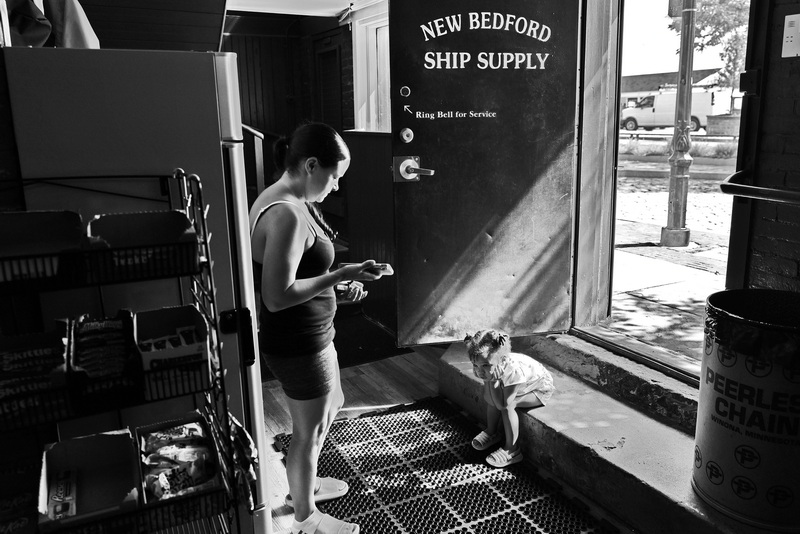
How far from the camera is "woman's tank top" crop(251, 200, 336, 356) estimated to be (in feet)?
6.85

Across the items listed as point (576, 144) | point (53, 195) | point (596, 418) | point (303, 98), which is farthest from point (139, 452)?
point (303, 98)

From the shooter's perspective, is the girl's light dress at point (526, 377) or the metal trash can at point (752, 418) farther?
the girl's light dress at point (526, 377)

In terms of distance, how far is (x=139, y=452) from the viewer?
1.34m

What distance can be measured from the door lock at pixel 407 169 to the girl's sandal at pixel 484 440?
1.38 meters

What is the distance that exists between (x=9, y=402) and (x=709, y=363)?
207 centimetres

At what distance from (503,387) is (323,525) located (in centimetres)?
102

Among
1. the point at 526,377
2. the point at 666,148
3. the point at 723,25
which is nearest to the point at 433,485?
the point at 526,377

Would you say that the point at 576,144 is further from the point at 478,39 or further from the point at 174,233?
the point at 174,233

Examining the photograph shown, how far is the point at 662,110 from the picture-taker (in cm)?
2061

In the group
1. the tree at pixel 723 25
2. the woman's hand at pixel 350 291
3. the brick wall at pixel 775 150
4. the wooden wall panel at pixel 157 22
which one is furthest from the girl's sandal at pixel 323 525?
the tree at pixel 723 25

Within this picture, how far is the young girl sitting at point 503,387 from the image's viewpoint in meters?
2.81

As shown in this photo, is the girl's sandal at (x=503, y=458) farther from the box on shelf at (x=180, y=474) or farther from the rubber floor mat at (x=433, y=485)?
the box on shelf at (x=180, y=474)

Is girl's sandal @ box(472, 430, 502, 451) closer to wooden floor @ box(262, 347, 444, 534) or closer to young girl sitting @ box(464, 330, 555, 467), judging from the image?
young girl sitting @ box(464, 330, 555, 467)

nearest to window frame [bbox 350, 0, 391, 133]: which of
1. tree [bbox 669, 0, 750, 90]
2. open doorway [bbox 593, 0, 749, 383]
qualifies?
open doorway [bbox 593, 0, 749, 383]
